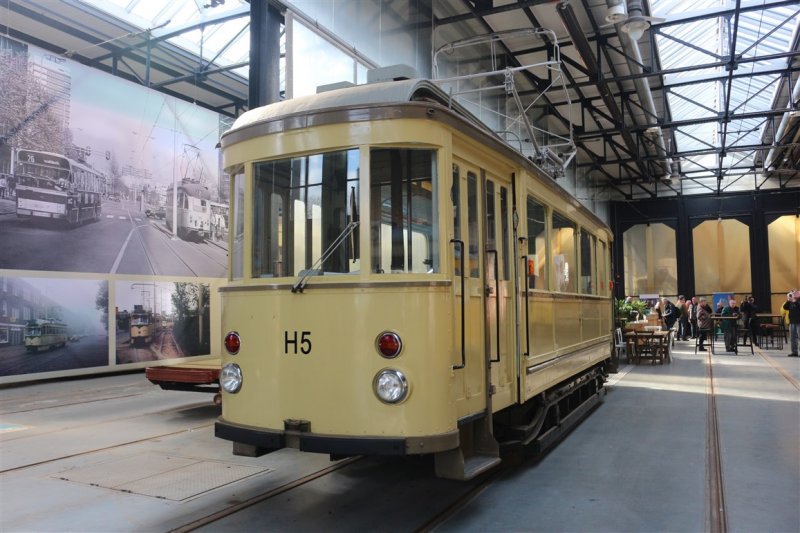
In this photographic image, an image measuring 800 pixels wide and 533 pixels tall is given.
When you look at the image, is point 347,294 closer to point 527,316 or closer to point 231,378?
point 231,378

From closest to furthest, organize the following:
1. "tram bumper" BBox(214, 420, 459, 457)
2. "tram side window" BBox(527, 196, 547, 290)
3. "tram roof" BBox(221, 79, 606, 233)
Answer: "tram bumper" BBox(214, 420, 459, 457)
"tram roof" BBox(221, 79, 606, 233)
"tram side window" BBox(527, 196, 547, 290)

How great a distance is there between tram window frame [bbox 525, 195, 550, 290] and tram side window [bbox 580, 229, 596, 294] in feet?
6.43

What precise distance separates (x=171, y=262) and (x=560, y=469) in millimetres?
10371

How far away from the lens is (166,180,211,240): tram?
13516mm

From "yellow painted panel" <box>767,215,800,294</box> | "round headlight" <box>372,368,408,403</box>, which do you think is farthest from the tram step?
"yellow painted panel" <box>767,215,800,294</box>

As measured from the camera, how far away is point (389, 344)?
3652mm

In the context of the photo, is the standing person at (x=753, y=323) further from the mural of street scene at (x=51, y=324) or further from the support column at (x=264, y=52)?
the mural of street scene at (x=51, y=324)

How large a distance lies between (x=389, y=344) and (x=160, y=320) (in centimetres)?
1057

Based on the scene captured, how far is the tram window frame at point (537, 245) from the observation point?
213 inches

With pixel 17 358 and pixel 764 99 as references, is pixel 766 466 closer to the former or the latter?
pixel 17 358

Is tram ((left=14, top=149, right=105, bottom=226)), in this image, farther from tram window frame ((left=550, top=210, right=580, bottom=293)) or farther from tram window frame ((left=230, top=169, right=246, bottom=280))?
tram window frame ((left=550, top=210, right=580, bottom=293))

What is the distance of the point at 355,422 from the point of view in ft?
12.0

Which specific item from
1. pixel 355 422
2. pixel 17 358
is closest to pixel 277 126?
pixel 355 422

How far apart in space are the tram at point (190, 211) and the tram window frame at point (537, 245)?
A: 32.5 ft
